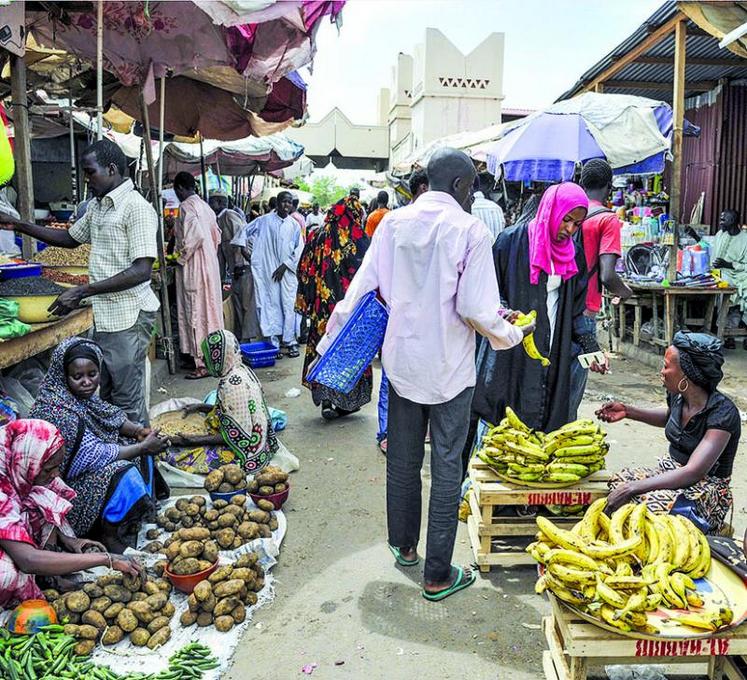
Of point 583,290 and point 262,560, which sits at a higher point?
point 583,290

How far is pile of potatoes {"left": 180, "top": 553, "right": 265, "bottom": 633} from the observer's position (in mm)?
3252

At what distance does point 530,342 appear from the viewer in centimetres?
372

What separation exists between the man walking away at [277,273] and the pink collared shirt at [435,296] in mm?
6460

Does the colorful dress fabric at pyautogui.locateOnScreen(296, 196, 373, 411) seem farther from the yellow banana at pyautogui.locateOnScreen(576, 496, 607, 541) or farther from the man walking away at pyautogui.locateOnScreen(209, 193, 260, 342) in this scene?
the man walking away at pyautogui.locateOnScreen(209, 193, 260, 342)

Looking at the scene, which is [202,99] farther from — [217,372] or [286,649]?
[286,649]

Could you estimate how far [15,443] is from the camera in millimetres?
3076

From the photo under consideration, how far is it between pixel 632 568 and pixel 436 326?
1295 millimetres

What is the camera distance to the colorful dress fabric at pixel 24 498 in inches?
118

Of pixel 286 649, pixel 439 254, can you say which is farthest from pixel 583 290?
pixel 286 649

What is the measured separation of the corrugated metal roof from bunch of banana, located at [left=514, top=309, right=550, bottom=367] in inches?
253

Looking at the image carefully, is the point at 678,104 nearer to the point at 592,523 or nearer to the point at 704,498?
the point at 704,498

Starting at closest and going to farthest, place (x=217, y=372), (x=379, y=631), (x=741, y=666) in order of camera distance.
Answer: (x=741, y=666) < (x=379, y=631) < (x=217, y=372)

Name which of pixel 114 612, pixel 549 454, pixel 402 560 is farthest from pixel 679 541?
pixel 114 612

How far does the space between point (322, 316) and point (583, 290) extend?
288cm
